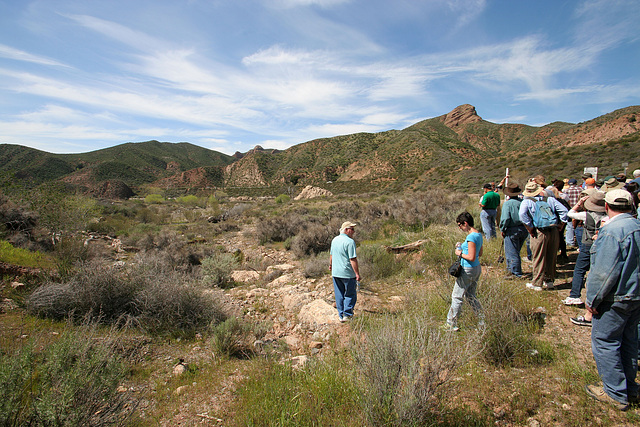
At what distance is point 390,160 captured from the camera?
2237 inches

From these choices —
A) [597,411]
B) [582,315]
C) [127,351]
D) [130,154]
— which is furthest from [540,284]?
[130,154]

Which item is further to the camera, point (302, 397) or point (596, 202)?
point (596, 202)

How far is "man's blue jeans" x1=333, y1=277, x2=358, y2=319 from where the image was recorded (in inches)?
191

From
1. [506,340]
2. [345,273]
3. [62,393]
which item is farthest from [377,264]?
[62,393]

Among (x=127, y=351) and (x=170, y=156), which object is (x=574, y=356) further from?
(x=170, y=156)

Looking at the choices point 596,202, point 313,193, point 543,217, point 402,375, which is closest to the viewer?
point 402,375

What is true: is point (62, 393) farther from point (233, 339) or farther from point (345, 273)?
point (345, 273)

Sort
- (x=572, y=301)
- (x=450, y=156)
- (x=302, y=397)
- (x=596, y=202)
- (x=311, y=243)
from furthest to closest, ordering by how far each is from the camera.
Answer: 1. (x=450, y=156)
2. (x=311, y=243)
3. (x=572, y=301)
4. (x=596, y=202)
5. (x=302, y=397)

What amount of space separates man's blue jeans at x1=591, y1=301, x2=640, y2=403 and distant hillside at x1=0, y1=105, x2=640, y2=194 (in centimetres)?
1633

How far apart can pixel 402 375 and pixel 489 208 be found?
20.5 ft

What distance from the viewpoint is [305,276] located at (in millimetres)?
8305

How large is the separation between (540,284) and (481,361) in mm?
2505

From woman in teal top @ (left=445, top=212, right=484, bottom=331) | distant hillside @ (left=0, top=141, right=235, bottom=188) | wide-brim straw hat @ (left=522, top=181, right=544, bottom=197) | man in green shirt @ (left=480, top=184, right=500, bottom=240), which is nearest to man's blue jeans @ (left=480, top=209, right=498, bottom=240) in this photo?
man in green shirt @ (left=480, top=184, right=500, bottom=240)

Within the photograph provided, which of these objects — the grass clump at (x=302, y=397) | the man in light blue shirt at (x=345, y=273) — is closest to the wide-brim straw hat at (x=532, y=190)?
the man in light blue shirt at (x=345, y=273)
